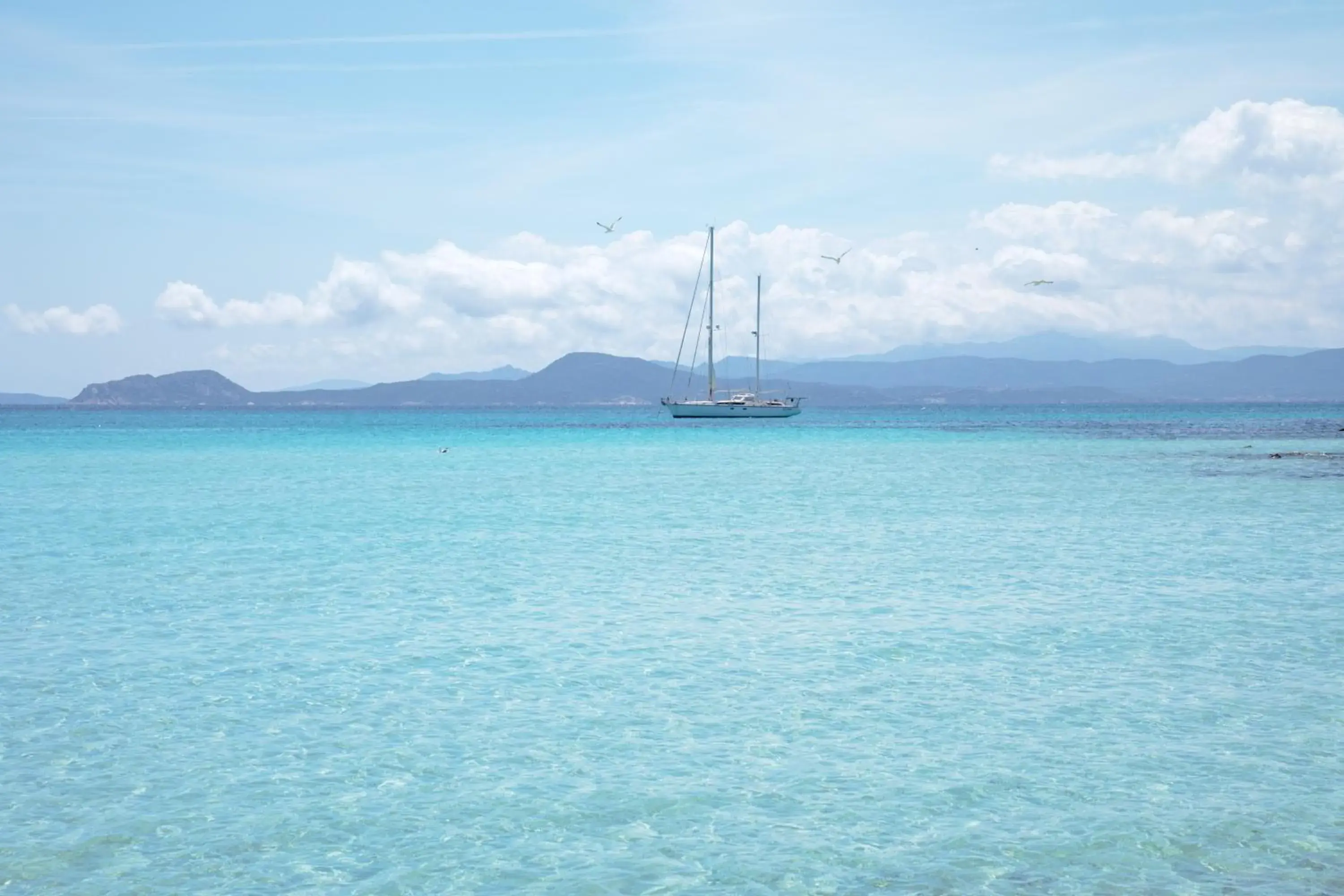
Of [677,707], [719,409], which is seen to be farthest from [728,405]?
[677,707]

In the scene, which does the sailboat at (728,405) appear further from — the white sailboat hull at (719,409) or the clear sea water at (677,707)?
the clear sea water at (677,707)

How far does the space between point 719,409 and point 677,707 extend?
13897 centimetres

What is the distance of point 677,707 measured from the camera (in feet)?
52.5

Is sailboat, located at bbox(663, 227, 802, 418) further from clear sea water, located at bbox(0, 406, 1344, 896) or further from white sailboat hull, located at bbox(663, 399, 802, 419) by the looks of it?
clear sea water, located at bbox(0, 406, 1344, 896)

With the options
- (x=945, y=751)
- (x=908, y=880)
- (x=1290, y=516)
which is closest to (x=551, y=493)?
(x=1290, y=516)

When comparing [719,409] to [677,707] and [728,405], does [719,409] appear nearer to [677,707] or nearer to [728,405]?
[728,405]

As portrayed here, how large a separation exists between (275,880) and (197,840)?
1324mm

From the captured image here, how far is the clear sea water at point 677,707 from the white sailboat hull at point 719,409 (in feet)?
370

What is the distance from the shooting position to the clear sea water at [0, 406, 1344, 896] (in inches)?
431

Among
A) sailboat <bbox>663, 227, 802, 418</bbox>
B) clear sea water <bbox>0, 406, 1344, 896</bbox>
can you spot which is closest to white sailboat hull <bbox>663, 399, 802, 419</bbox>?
sailboat <bbox>663, 227, 802, 418</bbox>

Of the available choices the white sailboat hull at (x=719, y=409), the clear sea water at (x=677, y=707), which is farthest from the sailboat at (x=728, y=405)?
the clear sea water at (x=677, y=707)

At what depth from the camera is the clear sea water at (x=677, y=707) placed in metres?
11.0

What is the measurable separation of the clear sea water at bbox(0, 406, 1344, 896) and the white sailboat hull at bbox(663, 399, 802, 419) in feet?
370

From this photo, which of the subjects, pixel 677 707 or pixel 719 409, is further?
pixel 719 409
